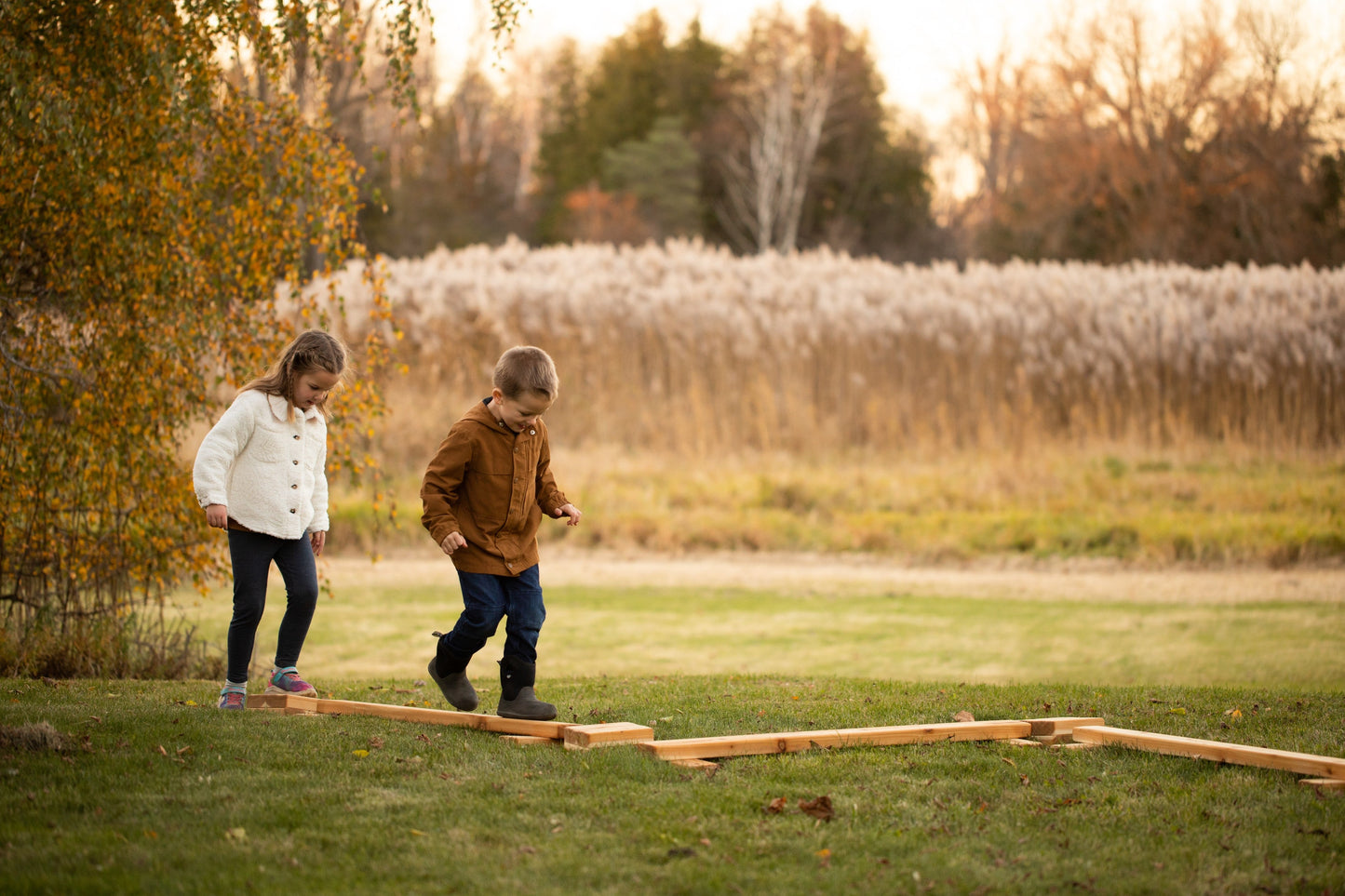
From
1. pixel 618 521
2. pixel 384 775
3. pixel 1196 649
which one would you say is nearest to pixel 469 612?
pixel 384 775

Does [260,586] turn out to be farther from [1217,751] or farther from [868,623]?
[868,623]

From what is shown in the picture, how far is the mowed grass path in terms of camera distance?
27.8 feet

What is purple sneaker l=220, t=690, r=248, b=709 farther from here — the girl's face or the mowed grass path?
the mowed grass path

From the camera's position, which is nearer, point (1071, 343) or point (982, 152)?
point (1071, 343)

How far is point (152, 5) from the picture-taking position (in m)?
6.44

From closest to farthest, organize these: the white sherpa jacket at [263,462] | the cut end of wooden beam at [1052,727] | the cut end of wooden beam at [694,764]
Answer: the cut end of wooden beam at [694,764]
the cut end of wooden beam at [1052,727]
the white sherpa jacket at [263,462]

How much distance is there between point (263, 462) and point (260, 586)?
0.51 metres

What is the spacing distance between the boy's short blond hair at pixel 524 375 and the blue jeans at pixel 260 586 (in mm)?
1209

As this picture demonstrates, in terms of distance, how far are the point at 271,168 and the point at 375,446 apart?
8204 millimetres

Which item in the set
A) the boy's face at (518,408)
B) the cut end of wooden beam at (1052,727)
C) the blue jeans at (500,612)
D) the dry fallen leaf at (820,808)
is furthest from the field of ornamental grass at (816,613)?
the boy's face at (518,408)

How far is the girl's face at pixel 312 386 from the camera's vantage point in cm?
514

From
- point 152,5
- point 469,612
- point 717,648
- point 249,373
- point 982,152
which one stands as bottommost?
point 717,648

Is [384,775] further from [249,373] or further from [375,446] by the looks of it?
[375,446]

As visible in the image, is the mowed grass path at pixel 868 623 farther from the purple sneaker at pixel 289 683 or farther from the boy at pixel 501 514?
the boy at pixel 501 514
